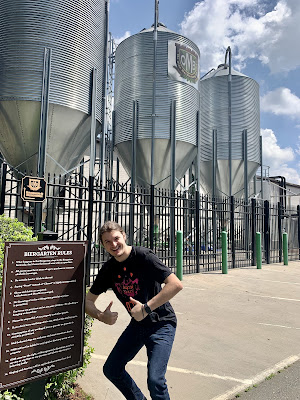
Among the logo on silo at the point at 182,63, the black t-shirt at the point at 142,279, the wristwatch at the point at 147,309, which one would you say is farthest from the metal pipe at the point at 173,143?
the wristwatch at the point at 147,309

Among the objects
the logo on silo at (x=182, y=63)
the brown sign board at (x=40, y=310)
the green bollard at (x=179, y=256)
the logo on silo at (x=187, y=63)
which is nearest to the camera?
the brown sign board at (x=40, y=310)

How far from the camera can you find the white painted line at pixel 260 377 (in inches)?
116

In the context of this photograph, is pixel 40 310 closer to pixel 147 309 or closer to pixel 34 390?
pixel 34 390

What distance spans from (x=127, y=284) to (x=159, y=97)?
1210 cm

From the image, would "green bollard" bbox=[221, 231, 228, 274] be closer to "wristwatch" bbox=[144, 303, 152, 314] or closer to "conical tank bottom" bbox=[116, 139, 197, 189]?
"conical tank bottom" bbox=[116, 139, 197, 189]

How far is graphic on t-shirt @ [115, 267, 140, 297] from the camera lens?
2.34 m

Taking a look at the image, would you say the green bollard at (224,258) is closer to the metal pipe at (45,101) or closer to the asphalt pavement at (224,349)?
the asphalt pavement at (224,349)

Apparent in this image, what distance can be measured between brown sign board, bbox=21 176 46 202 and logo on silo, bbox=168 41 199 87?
8.76 meters

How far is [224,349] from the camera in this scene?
4090 mm

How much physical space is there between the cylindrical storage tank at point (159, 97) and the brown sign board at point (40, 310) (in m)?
11.2

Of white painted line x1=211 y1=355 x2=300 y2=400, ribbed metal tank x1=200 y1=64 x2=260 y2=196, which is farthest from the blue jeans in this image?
ribbed metal tank x1=200 y1=64 x2=260 y2=196

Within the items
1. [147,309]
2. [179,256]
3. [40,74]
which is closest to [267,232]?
[179,256]

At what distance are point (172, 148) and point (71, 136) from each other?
425 cm

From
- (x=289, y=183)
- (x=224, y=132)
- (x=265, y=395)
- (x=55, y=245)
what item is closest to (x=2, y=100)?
(x=55, y=245)
